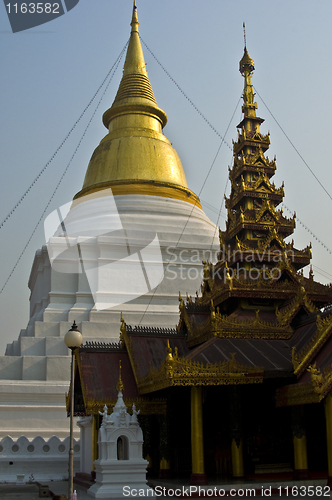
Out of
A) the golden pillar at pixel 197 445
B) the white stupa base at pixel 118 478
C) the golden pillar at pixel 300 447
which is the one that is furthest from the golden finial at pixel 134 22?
the white stupa base at pixel 118 478

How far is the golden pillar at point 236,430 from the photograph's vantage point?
13.2 meters

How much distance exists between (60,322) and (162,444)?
33.5 feet

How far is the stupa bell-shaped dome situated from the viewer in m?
31.1

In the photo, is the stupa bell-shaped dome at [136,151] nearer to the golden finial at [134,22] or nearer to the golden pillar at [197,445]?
the golden finial at [134,22]

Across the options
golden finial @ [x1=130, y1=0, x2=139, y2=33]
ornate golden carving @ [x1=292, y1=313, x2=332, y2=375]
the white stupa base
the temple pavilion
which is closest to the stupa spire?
the temple pavilion

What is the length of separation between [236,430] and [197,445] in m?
1.49

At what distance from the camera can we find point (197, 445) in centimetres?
1239

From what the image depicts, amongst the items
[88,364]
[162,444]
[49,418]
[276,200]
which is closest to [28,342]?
[49,418]

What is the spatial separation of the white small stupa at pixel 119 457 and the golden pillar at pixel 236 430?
6.99ft

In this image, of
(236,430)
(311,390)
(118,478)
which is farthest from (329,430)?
(118,478)

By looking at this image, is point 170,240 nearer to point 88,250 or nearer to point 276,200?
point 88,250

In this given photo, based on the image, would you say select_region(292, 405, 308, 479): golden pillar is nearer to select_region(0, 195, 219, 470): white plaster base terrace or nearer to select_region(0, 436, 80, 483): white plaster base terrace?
select_region(0, 436, 80, 483): white plaster base terrace

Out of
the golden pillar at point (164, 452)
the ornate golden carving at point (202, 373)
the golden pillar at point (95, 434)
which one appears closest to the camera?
the ornate golden carving at point (202, 373)

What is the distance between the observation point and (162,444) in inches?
564
